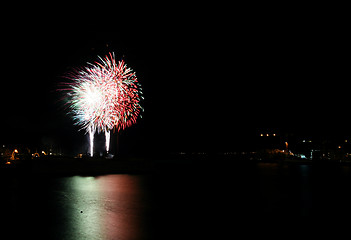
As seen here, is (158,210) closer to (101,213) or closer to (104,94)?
(101,213)

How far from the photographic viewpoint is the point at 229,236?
5.19m

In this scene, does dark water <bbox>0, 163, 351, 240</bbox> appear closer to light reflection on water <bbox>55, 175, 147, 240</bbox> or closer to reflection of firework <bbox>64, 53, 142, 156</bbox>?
light reflection on water <bbox>55, 175, 147, 240</bbox>

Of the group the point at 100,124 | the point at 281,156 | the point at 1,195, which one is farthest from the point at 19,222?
the point at 281,156

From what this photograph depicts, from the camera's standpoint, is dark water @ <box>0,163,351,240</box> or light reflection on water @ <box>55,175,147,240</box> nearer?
light reflection on water @ <box>55,175,147,240</box>

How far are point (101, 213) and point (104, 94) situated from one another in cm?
1548

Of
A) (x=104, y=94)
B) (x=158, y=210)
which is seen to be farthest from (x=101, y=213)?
(x=104, y=94)

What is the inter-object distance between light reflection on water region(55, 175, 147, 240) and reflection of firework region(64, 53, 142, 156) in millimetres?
11772

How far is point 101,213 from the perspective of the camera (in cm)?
698

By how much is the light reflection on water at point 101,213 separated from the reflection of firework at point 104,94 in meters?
11.8

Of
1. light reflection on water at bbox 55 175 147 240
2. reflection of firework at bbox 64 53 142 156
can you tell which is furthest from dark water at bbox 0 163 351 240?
reflection of firework at bbox 64 53 142 156

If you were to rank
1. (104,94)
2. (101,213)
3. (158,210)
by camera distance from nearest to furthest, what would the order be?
1. (101,213)
2. (158,210)
3. (104,94)

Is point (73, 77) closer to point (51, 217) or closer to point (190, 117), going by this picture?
point (51, 217)

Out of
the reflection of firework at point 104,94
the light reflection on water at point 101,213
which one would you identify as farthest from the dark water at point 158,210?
the reflection of firework at point 104,94

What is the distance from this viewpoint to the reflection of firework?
71.3ft
